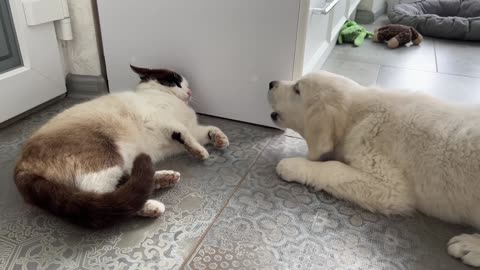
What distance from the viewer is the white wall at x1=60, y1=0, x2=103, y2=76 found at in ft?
7.18

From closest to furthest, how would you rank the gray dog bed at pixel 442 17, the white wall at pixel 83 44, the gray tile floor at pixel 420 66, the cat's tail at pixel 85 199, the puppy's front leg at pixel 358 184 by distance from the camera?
1. the cat's tail at pixel 85 199
2. the puppy's front leg at pixel 358 184
3. the white wall at pixel 83 44
4. the gray tile floor at pixel 420 66
5. the gray dog bed at pixel 442 17

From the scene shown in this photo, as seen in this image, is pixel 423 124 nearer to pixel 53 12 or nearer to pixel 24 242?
pixel 24 242

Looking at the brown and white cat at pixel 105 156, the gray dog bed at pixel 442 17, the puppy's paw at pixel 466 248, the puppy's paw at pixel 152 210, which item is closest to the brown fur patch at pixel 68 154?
the brown and white cat at pixel 105 156

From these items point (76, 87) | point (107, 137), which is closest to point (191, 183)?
point (107, 137)

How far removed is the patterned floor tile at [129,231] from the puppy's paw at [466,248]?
32.0 inches

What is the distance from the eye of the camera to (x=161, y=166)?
173 cm

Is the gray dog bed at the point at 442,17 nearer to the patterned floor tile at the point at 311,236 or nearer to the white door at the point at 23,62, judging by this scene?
the patterned floor tile at the point at 311,236

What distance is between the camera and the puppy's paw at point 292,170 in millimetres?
1601

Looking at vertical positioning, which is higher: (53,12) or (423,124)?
(53,12)

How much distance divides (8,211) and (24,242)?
211 mm

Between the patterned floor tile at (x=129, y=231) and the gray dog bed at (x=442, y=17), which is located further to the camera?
the gray dog bed at (x=442, y=17)

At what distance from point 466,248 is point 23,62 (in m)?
2.18

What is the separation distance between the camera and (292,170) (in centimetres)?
161

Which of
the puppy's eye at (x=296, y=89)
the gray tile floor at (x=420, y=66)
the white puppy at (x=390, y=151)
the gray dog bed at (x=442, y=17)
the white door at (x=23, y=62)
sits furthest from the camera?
the gray dog bed at (x=442, y=17)
